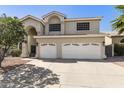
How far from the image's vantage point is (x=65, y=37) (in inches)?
830

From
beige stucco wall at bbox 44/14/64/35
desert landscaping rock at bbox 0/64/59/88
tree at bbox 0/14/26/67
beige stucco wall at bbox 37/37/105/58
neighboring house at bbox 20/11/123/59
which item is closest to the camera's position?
desert landscaping rock at bbox 0/64/59/88

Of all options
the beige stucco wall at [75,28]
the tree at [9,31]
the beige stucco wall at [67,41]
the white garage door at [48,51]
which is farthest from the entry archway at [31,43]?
the tree at [9,31]

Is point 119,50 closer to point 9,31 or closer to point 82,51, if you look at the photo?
point 82,51

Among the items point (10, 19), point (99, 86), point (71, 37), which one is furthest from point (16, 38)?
point (71, 37)

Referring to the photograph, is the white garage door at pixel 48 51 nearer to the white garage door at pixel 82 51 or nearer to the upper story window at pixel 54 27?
the white garage door at pixel 82 51

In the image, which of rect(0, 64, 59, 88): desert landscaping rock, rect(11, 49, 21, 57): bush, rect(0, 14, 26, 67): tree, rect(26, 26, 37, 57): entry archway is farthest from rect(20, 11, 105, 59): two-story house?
rect(0, 64, 59, 88): desert landscaping rock

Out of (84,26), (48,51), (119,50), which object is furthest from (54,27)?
(119,50)

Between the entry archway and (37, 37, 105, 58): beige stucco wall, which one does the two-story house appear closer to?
(37, 37, 105, 58): beige stucco wall

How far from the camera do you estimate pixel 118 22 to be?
734 inches

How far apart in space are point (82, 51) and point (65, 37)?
9.24 feet

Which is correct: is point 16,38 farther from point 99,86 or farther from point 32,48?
point 32,48

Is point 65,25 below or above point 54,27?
above

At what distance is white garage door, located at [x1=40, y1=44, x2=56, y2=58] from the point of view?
21531 mm

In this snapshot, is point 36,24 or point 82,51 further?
point 36,24
